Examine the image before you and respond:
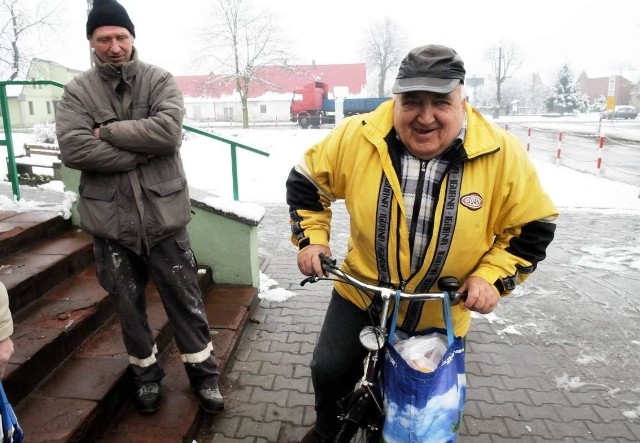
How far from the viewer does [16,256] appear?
3.48m

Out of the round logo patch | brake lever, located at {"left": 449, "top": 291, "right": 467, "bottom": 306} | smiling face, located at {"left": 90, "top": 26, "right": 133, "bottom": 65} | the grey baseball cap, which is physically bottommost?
brake lever, located at {"left": 449, "top": 291, "right": 467, "bottom": 306}

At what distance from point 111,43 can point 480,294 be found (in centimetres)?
206

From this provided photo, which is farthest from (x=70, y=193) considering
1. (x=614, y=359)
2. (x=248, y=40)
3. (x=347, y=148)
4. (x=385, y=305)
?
(x=248, y=40)

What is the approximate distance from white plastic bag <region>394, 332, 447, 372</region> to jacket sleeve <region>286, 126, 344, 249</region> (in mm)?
649

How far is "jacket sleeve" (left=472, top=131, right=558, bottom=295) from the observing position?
1830 millimetres

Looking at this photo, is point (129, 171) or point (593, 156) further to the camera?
point (593, 156)

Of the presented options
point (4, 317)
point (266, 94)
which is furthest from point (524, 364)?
point (266, 94)

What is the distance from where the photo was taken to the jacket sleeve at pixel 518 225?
183 centimetres

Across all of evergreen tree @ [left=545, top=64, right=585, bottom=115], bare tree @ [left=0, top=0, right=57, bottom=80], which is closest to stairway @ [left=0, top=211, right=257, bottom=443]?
bare tree @ [left=0, top=0, right=57, bottom=80]

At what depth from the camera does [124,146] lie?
2.29 m

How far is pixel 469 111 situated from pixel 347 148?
1.76 feet

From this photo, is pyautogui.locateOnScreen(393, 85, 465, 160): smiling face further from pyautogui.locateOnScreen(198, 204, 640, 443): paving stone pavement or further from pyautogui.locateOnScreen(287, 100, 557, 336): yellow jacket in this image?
pyautogui.locateOnScreen(198, 204, 640, 443): paving stone pavement

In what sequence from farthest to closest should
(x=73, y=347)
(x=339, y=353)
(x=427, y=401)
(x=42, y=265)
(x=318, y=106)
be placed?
(x=318, y=106)
(x=42, y=265)
(x=73, y=347)
(x=339, y=353)
(x=427, y=401)

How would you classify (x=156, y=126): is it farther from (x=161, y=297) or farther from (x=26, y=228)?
(x=26, y=228)
